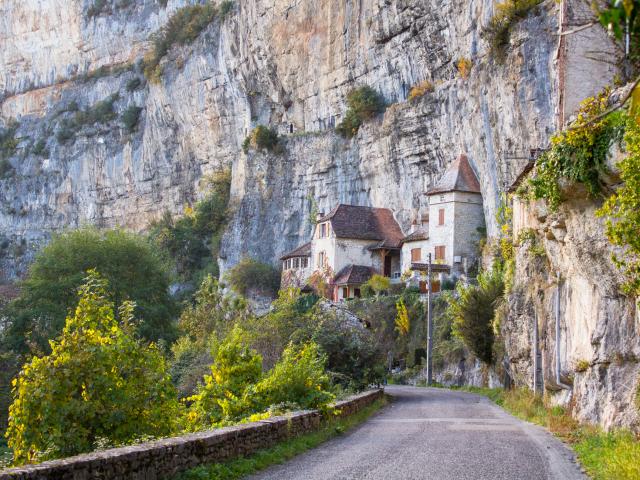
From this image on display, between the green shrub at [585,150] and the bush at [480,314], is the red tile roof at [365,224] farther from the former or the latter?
the green shrub at [585,150]

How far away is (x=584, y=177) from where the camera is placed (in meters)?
15.6

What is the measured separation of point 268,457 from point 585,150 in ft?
25.3

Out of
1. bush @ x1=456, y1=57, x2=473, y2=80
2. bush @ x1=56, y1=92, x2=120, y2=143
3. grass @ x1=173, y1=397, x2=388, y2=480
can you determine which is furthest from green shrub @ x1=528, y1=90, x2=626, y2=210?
bush @ x1=56, y1=92, x2=120, y2=143

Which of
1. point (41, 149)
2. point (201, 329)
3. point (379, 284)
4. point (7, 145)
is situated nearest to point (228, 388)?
point (201, 329)

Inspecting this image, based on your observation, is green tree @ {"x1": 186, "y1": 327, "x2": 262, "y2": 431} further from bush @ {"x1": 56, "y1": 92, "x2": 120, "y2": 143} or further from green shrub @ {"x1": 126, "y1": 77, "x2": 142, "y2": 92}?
bush @ {"x1": 56, "y1": 92, "x2": 120, "y2": 143}

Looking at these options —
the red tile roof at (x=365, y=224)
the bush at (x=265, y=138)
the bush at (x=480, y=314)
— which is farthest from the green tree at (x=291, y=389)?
the bush at (x=265, y=138)

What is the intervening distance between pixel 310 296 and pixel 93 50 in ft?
216

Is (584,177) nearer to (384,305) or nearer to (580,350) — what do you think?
(580,350)

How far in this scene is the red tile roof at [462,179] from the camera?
5381 cm

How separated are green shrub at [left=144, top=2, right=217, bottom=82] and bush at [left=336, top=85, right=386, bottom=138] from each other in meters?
25.0

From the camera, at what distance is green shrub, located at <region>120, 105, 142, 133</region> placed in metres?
94.2

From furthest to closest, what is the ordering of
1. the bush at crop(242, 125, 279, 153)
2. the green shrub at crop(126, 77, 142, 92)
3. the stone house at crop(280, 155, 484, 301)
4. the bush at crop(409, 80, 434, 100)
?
1. the green shrub at crop(126, 77, 142, 92)
2. the bush at crop(242, 125, 279, 153)
3. the bush at crop(409, 80, 434, 100)
4. the stone house at crop(280, 155, 484, 301)

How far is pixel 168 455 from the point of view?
1059 cm

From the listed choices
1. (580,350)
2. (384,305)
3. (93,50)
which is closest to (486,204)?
(384,305)
